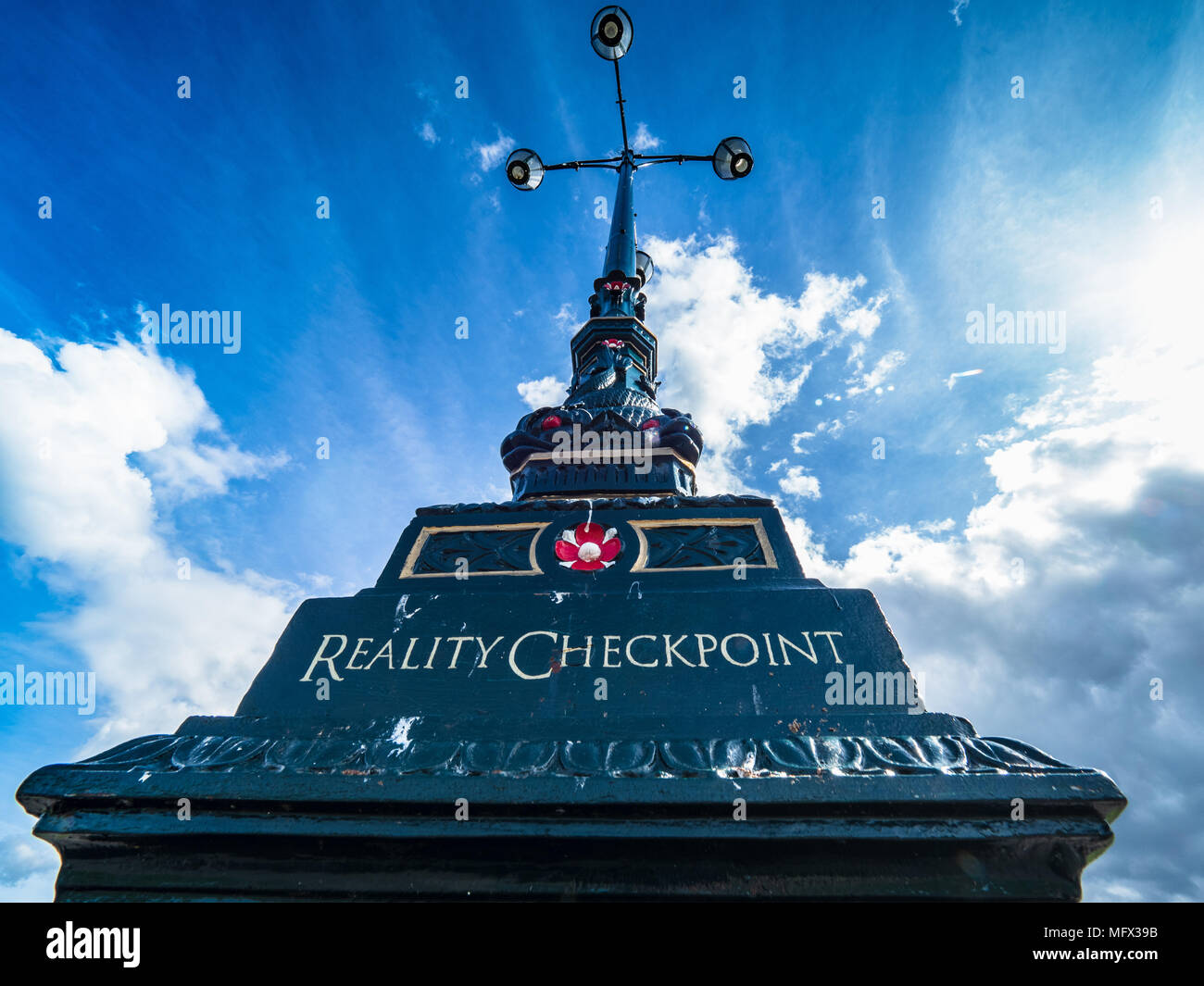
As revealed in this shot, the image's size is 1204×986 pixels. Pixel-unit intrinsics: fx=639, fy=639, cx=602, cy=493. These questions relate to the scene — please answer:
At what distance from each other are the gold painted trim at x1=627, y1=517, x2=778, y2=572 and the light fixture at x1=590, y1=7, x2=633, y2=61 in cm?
1250

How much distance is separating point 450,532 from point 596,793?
2976 mm

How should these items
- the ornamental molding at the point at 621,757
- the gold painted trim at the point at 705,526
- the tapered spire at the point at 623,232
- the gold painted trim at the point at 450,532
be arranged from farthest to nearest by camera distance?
1. the tapered spire at the point at 623,232
2. the gold painted trim at the point at 450,532
3. the gold painted trim at the point at 705,526
4. the ornamental molding at the point at 621,757

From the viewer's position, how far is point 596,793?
108 inches

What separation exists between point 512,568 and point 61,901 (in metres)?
2.98

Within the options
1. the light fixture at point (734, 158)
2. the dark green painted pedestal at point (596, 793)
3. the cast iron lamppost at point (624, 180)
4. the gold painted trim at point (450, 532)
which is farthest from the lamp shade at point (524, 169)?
the dark green painted pedestal at point (596, 793)

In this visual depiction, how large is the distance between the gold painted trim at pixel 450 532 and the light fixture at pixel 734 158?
36.7 ft

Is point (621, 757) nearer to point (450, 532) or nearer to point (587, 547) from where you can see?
point (587, 547)

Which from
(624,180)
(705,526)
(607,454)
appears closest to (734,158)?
(624,180)

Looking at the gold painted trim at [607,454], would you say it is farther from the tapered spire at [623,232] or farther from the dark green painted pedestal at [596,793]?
the tapered spire at [623,232]

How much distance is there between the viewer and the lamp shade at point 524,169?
12875 millimetres

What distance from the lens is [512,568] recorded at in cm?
494
